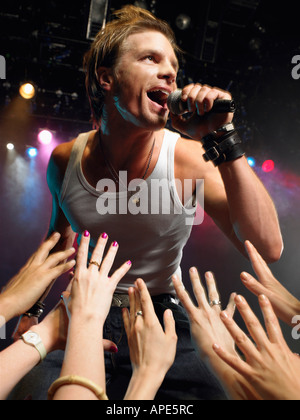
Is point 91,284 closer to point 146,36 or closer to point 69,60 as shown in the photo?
point 146,36

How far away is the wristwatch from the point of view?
1.19 metres

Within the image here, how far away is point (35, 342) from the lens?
1198 mm

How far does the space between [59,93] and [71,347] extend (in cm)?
504

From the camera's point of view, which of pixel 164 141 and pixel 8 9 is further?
pixel 8 9

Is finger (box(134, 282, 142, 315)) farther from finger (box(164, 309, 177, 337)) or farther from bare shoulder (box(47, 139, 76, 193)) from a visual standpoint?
bare shoulder (box(47, 139, 76, 193))

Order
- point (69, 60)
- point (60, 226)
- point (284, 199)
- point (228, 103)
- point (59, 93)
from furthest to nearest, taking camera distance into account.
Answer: point (284, 199)
point (59, 93)
point (69, 60)
point (60, 226)
point (228, 103)

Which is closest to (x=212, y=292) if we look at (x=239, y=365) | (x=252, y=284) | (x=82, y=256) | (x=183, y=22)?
(x=252, y=284)

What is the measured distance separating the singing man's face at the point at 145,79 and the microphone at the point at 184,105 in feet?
0.74

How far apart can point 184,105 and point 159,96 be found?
0.48 meters

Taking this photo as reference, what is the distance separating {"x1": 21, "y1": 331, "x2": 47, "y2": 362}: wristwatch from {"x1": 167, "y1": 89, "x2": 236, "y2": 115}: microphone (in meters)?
1.11

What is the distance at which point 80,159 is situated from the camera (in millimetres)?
2047

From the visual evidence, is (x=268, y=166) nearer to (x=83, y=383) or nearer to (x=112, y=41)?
(x=112, y=41)

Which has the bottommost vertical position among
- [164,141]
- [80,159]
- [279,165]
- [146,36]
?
[279,165]

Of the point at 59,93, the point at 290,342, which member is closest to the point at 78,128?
the point at 59,93
